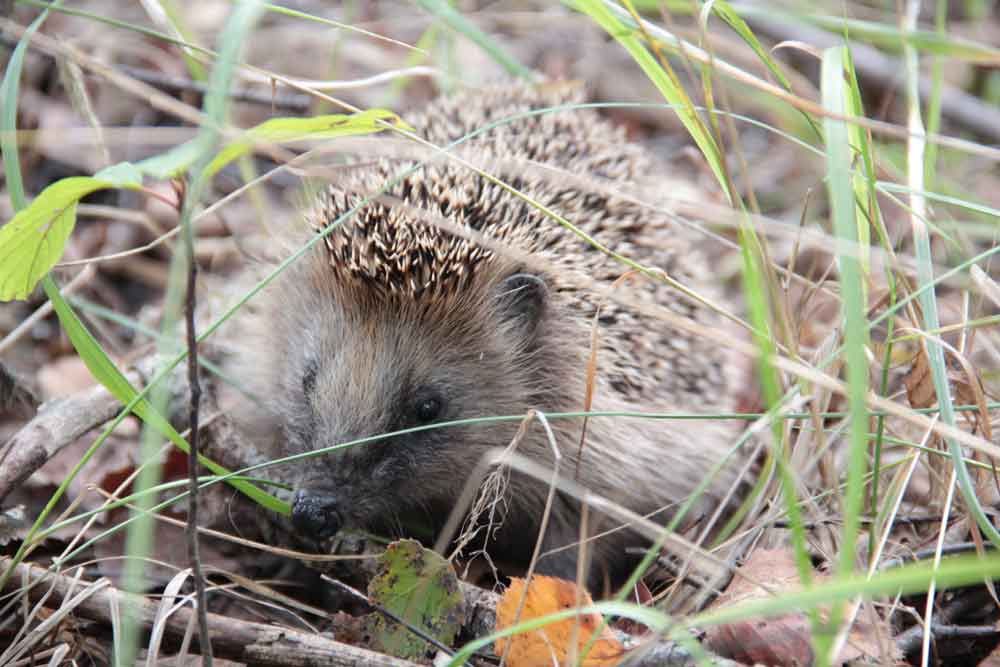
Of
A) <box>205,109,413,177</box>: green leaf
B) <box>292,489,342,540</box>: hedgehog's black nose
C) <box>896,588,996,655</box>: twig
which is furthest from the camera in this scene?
<box>292,489,342,540</box>: hedgehog's black nose

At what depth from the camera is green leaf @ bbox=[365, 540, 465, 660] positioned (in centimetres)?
192

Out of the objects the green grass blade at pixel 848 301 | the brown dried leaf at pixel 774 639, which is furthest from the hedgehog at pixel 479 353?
the green grass blade at pixel 848 301

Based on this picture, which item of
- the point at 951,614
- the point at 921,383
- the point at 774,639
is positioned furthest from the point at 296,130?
the point at 951,614

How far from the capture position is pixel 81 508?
2.40 metres

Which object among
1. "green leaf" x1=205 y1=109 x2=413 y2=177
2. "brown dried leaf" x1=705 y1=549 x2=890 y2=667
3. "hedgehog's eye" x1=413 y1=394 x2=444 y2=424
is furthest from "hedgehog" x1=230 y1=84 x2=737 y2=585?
"green leaf" x1=205 y1=109 x2=413 y2=177

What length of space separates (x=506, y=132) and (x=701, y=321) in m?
0.76

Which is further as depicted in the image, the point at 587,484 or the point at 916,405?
the point at 587,484

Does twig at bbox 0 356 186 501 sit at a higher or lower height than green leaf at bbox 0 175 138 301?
lower

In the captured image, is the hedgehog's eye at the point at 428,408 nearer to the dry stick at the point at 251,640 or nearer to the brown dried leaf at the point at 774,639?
the dry stick at the point at 251,640

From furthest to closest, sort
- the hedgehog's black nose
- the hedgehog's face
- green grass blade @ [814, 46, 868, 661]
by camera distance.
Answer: the hedgehog's face, the hedgehog's black nose, green grass blade @ [814, 46, 868, 661]

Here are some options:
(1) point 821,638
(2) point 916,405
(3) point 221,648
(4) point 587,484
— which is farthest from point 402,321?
(1) point 821,638

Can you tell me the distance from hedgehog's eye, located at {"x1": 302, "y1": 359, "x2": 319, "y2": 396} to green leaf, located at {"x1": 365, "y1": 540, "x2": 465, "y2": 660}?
0.61 m

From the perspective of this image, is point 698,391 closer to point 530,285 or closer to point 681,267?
point 681,267

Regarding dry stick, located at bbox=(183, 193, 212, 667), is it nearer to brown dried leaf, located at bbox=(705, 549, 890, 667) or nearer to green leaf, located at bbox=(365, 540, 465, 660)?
green leaf, located at bbox=(365, 540, 465, 660)
